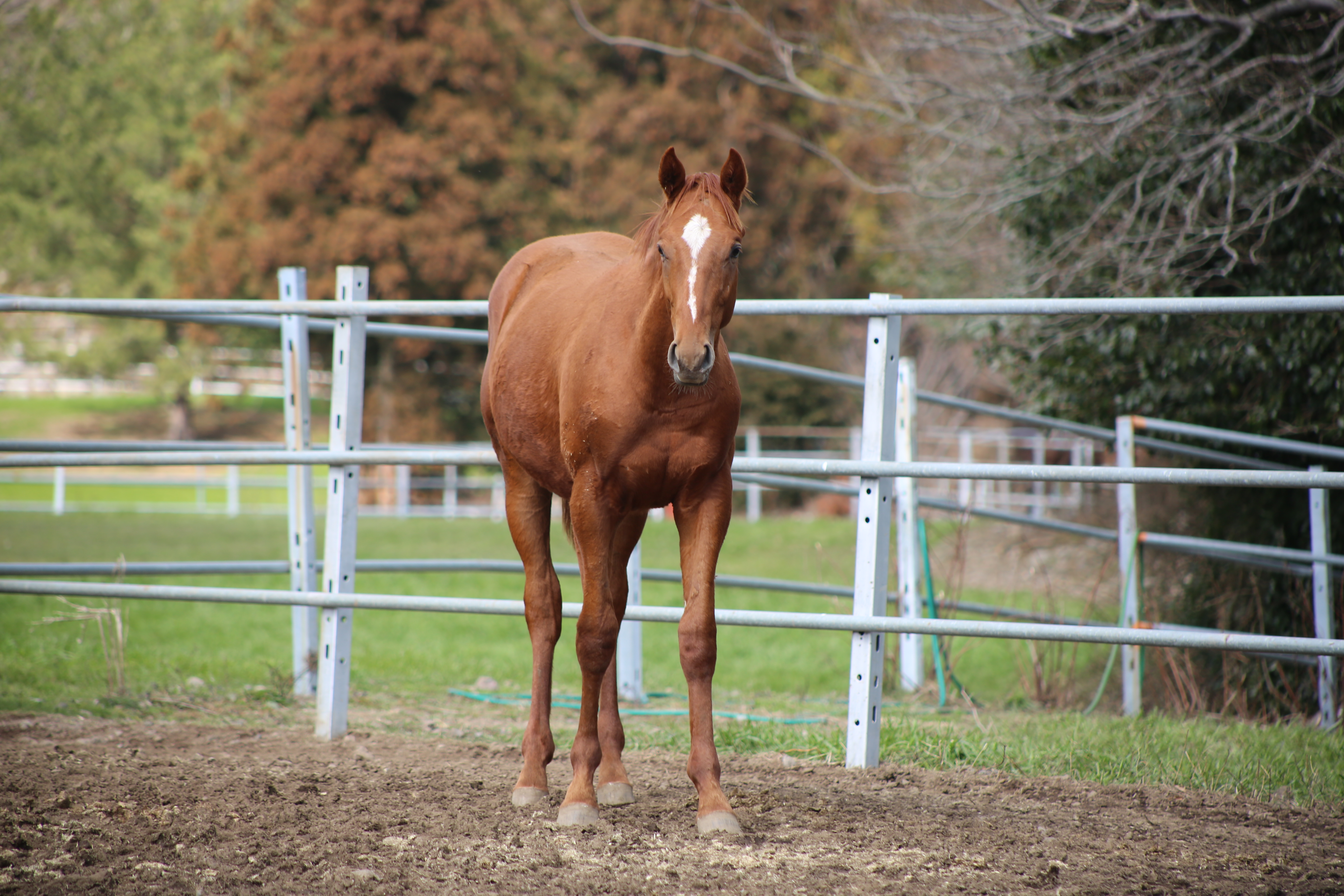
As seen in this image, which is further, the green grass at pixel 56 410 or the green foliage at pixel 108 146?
the green grass at pixel 56 410

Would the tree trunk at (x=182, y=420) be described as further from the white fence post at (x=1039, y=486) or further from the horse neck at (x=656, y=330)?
the horse neck at (x=656, y=330)

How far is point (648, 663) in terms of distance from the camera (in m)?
8.45

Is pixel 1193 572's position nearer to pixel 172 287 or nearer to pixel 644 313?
pixel 644 313

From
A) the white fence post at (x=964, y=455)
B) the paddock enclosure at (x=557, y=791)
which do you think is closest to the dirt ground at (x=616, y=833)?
the paddock enclosure at (x=557, y=791)

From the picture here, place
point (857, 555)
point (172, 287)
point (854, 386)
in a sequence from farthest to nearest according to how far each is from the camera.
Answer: point (172, 287) < point (854, 386) < point (857, 555)

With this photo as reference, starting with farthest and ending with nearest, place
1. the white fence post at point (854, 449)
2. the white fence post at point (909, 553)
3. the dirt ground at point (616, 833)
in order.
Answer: the white fence post at point (854, 449) → the white fence post at point (909, 553) → the dirt ground at point (616, 833)

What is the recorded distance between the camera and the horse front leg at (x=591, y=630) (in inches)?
120

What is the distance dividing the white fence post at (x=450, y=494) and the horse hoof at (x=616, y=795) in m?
15.0

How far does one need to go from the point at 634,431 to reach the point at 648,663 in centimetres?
572

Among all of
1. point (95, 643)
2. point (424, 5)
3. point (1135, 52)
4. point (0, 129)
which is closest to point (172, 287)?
point (0, 129)

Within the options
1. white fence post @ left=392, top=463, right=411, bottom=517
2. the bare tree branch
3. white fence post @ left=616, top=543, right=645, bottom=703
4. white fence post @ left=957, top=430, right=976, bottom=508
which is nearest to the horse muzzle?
white fence post @ left=616, top=543, right=645, bottom=703

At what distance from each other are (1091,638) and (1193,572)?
4.85 meters

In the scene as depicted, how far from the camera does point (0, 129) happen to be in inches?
1040

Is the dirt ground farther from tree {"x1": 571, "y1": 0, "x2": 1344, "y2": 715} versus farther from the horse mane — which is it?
tree {"x1": 571, "y1": 0, "x2": 1344, "y2": 715}
